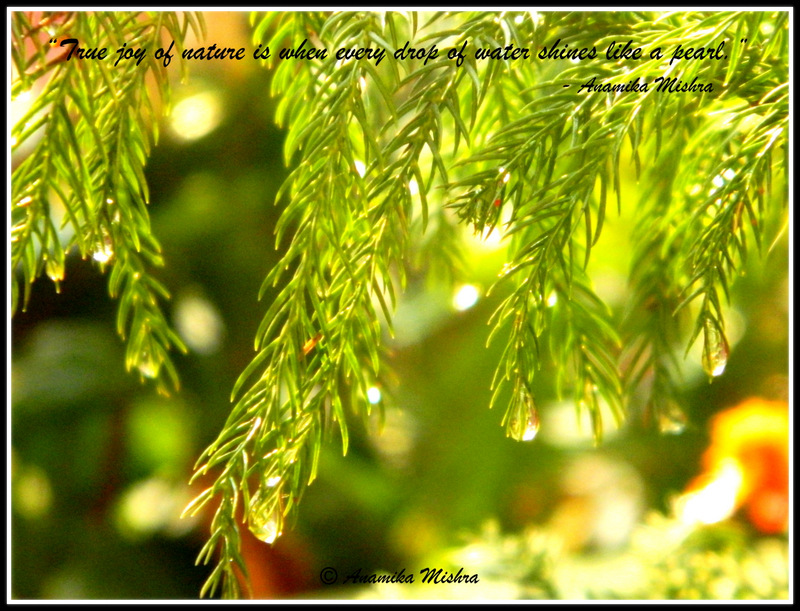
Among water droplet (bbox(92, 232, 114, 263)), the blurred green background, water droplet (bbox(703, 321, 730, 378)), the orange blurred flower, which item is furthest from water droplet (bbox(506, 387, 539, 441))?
the blurred green background

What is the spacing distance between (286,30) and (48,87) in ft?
0.39

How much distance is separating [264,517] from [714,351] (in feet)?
0.68

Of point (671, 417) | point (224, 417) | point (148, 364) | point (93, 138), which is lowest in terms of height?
point (224, 417)

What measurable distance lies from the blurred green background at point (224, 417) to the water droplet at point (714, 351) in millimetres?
794

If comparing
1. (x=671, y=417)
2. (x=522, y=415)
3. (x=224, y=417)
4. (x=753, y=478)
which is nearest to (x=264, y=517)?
(x=522, y=415)

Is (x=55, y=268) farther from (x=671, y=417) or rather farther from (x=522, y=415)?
(x=671, y=417)

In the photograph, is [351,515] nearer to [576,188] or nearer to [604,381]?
[604,381]

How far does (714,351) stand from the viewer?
312mm

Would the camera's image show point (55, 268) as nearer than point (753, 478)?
Yes

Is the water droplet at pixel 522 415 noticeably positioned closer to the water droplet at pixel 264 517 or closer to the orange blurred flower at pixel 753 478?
the water droplet at pixel 264 517

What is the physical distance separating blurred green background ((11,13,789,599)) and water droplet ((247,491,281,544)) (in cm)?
80

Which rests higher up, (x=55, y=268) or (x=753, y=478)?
(x=55, y=268)

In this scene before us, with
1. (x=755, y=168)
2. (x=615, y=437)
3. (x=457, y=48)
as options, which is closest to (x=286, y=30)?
(x=457, y=48)

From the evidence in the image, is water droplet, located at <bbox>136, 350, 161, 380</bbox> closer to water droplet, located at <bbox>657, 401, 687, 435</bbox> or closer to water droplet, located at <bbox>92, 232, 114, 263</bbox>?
water droplet, located at <bbox>92, 232, 114, 263</bbox>
